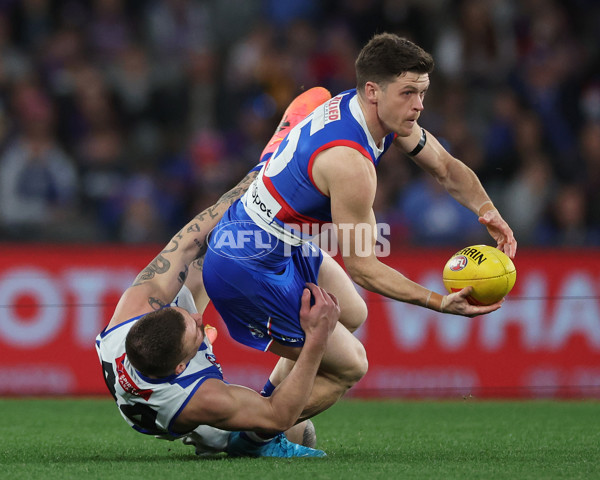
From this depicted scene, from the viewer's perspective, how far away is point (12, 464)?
532 cm

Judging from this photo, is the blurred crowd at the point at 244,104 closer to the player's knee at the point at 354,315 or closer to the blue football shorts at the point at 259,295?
the player's knee at the point at 354,315

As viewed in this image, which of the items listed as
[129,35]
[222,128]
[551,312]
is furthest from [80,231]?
[551,312]

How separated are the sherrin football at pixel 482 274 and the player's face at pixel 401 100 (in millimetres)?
776

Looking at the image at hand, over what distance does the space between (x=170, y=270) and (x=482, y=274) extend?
197cm

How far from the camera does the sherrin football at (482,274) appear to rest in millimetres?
5043

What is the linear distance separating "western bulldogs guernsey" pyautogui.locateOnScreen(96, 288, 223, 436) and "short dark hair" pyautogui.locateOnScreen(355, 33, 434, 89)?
1.78 meters

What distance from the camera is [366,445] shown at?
20.5 feet

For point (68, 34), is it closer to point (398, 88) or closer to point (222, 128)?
point (222, 128)

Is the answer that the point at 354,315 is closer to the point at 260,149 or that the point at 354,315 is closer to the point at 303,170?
the point at 303,170

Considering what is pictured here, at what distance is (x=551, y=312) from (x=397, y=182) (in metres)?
2.37

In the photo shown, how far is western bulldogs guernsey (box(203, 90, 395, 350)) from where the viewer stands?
5.21 m

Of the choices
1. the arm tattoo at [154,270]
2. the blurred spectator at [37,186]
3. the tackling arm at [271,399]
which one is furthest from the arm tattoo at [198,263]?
the blurred spectator at [37,186]

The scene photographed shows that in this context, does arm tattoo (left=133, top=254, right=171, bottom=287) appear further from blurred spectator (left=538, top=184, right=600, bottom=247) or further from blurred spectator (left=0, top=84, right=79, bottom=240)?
blurred spectator (left=538, top=184, right=600, bottom=247)

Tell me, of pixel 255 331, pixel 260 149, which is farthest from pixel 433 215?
pixel 255 331
